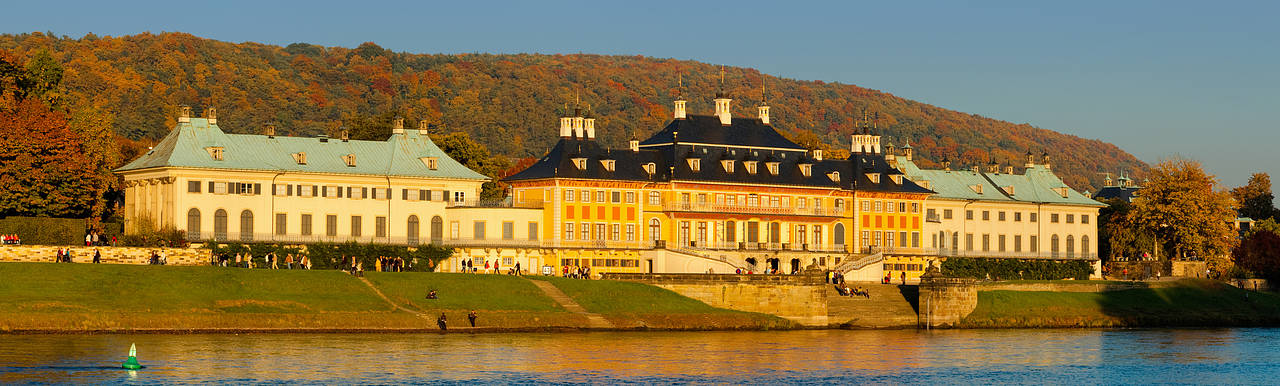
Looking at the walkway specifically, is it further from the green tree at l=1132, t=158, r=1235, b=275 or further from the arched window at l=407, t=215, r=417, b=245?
the green tree at l=1132, t=158, r=1235, b=275

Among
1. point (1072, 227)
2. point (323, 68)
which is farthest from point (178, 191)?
point (323, 68)

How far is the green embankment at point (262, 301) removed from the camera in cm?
7109

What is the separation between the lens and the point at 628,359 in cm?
6475

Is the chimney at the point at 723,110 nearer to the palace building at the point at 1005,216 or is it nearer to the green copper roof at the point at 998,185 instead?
the palace building at the point at 1005,216

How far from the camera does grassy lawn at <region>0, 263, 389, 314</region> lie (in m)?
72.0

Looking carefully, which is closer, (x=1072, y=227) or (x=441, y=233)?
(x=441, y=233)

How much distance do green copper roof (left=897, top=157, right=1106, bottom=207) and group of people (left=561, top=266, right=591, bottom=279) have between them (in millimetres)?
28201

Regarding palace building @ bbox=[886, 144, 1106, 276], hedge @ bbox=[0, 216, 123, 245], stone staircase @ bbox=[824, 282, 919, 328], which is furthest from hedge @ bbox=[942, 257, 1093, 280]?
hedge @ bbox=[0, 216, 123, 245]

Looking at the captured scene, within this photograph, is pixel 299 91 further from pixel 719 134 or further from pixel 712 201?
pixel 712 201

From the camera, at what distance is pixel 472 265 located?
9888 cm

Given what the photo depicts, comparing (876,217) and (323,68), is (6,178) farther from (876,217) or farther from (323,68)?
(323,68)

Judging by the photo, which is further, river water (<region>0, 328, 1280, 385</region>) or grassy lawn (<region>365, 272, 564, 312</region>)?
grassy lawn (<region>365, 272, 564, 312</region>)

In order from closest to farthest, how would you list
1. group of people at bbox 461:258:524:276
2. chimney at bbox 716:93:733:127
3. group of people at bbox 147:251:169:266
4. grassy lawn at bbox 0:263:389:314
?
1. grassy lawn at bbox 0:263:389:314
2. group of people at bbox 147:251:169:266
3. group of people at bbox 461:258:524:276
4. chimney at bbox 716:93:733:127

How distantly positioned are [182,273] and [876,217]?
4791 centimetres
